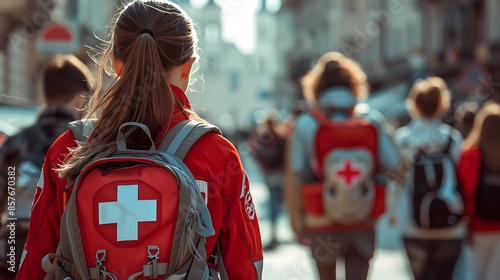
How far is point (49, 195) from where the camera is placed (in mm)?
2842

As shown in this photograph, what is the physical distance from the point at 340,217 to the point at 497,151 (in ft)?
4.89

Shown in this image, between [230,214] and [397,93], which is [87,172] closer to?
[230,214]

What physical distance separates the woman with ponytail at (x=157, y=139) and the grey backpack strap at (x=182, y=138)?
25mm

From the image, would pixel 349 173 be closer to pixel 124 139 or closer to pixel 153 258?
pixel 124 139

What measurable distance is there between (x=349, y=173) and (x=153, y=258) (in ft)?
11.6

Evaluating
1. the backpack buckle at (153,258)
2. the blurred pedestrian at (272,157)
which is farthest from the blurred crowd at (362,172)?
the blurred pedestrian at (272,157)

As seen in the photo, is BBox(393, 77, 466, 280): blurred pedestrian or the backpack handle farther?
BBox(393, 77, 466, 280): blurred pedestrian

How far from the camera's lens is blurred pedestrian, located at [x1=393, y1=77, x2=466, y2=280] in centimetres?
672

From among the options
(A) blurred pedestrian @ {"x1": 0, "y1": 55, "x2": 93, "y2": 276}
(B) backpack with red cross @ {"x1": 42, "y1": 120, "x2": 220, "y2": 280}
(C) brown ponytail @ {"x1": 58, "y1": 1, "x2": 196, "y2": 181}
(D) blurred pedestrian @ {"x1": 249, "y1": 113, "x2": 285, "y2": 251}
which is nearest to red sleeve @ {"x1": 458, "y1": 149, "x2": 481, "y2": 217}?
(A) blurred pedestrian @ {"x1": 0, "y1": 55, "x2": 93, "y2": 276}

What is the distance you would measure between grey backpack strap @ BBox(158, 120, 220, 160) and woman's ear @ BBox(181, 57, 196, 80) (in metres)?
0.18

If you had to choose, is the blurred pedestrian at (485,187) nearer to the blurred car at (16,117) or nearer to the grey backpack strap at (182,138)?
the blurred car at (16,117)

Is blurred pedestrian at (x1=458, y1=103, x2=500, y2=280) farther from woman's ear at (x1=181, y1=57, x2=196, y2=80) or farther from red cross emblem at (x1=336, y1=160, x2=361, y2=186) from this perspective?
woman's ear at (x1=181, y1=57, x2=196, y2=80)

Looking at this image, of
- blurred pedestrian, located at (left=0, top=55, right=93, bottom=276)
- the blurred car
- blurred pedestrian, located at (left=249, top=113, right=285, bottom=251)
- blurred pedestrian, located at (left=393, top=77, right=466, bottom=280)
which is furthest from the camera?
blurred pedestrian, located at (left=249, top=113, right=285, bottom=251)

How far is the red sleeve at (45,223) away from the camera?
2799 mm
